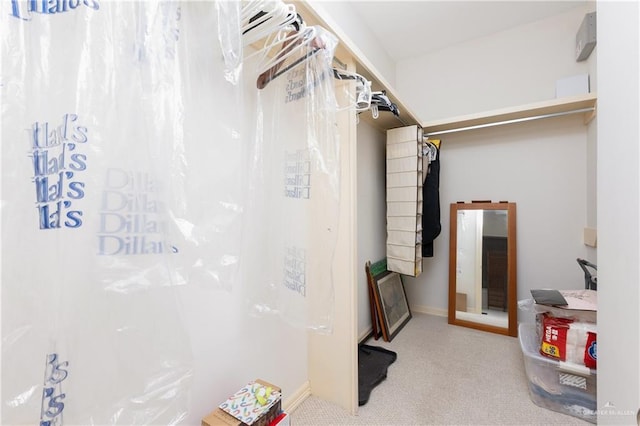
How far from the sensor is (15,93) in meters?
0.43

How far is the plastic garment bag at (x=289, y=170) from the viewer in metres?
1.00

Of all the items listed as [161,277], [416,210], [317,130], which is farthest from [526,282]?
[161,277]

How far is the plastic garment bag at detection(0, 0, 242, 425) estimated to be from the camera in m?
0.45

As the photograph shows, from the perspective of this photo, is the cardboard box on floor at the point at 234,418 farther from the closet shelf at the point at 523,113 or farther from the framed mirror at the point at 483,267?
the closet shelf at the point at 523,113

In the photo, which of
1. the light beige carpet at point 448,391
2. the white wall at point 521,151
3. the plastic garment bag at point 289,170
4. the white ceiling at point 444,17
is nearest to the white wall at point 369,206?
the light beige carpet at point 448,391

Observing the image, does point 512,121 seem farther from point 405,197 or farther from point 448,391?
point 448,391

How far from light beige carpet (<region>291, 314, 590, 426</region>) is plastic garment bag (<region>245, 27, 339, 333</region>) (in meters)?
0.67

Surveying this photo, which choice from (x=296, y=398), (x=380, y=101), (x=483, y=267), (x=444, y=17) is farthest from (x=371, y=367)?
(x=444, y=17)

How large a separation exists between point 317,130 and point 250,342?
972 mm

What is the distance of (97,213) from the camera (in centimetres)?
53

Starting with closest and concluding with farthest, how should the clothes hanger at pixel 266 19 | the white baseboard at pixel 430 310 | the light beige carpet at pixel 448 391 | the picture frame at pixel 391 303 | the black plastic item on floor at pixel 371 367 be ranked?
the clothes hanger at pixel 266 19
the light beige carpet at pixel 448 391
the black plastic item on floor at pixel 371 367
the picture frame at pixel 391 303
the white baseboard at pixel 430 310

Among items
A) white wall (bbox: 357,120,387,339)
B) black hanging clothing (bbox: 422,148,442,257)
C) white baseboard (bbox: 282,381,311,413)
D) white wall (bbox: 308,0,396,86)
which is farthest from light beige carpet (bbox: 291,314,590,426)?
white wall (bbox: 308,0,396,86)

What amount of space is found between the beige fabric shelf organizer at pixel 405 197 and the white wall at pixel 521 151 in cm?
67

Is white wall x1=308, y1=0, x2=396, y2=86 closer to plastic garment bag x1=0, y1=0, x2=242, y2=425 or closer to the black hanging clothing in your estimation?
the black hanging clothing
